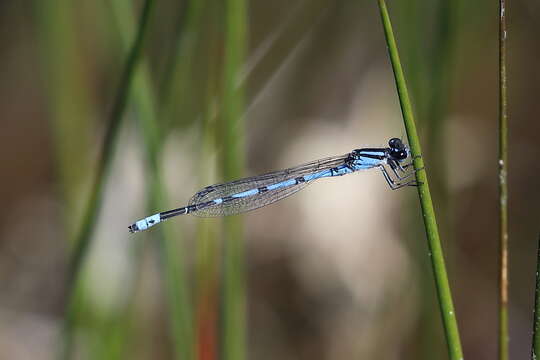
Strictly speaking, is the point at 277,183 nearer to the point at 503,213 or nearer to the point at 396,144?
the point at 396,144

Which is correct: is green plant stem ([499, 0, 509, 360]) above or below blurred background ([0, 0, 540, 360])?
below

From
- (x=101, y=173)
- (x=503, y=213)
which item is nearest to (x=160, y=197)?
(x=101, y=173)

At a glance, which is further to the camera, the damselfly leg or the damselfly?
the damselfly

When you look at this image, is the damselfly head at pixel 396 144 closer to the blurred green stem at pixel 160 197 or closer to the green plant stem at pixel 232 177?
the green plant stem at pixel 232 177

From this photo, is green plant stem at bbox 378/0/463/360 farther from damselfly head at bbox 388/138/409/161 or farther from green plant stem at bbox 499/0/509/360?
damselfly head at bbox 388/138/409/161

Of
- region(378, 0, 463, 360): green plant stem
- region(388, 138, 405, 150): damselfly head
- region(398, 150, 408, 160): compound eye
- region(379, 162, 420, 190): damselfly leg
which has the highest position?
region(388, 138, 405, 150): damselfly head

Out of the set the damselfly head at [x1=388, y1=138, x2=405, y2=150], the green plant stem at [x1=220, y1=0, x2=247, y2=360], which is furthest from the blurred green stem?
the damselfly head at [x1=388, y1=138, x2=405, y2=150]

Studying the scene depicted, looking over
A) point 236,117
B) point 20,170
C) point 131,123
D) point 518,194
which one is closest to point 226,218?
point 236,117

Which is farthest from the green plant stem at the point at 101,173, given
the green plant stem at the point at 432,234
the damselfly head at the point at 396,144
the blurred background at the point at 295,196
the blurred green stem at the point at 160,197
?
the damselfly head at the point at 396,144
